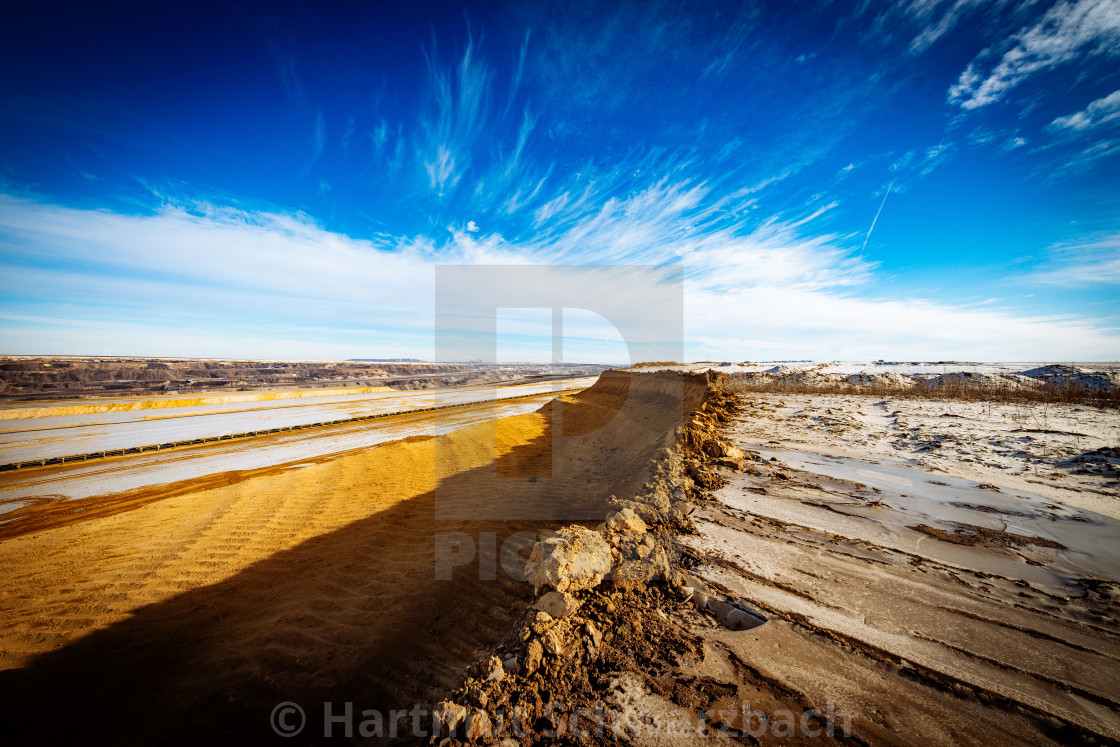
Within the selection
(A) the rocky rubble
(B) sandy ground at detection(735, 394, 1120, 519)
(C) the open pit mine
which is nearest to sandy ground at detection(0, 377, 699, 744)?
(C) the open pit mine

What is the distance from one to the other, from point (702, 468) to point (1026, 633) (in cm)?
439

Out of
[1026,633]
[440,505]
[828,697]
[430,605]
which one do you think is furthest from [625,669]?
[440,505]

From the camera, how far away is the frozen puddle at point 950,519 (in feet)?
13.7

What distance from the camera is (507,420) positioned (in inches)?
886

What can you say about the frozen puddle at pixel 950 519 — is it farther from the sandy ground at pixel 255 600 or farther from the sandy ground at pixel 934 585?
the sandy ground at pixel 255 600

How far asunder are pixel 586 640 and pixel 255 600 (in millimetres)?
5451

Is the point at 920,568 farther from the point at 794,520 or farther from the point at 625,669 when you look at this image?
the point at 625,669

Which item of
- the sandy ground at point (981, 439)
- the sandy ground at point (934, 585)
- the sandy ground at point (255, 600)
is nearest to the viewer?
the sandy ground at point (934, 585)

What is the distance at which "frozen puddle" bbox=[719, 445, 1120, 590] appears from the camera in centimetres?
418

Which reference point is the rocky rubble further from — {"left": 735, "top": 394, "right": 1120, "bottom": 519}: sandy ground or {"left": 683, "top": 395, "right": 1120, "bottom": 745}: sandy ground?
{"left": 735, "top": 394, "right": 1120, "bottom": 519}: sandy ground
